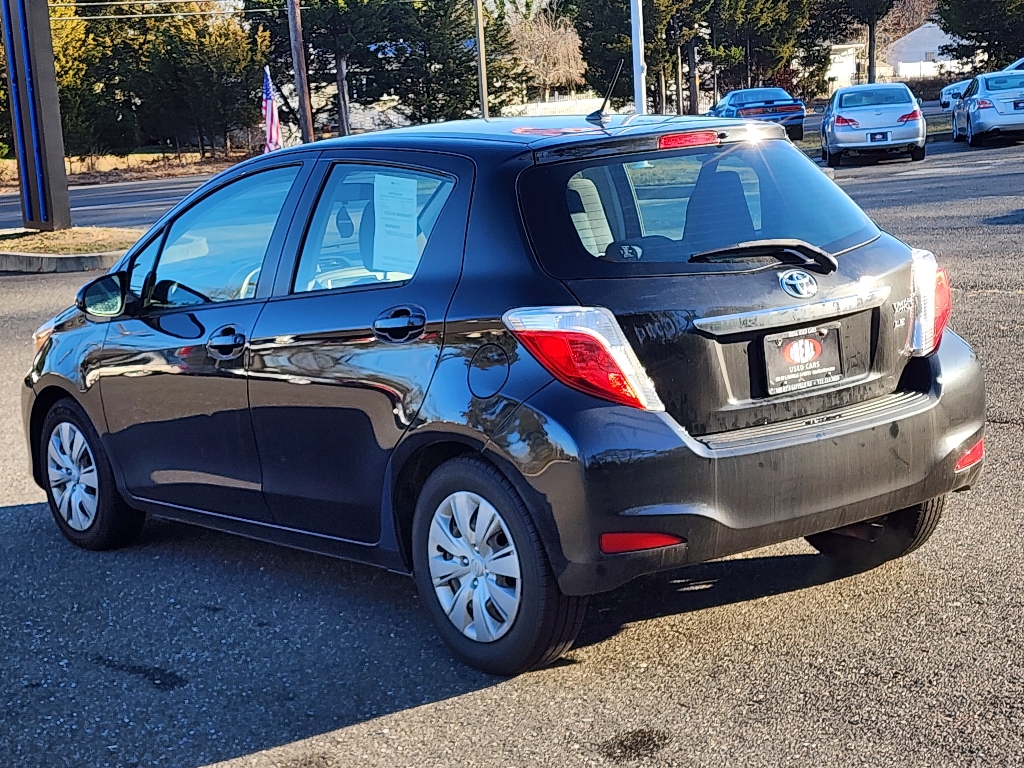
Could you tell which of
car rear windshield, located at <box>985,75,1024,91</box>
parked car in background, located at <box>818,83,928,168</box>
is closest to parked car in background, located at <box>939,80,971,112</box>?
car rear windshield, located at <box>985,75,1024,91</box>

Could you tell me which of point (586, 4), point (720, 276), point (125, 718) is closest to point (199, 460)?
point (125, 718)

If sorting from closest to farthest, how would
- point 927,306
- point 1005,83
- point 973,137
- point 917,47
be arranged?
point 927,306, point 1005,83, point 973,137, point 917,47

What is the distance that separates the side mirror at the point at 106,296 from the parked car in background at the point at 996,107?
2586 cm

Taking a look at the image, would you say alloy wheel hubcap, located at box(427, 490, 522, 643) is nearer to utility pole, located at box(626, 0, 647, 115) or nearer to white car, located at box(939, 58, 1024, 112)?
utility pole, located at box(626, 0, 647, 115)

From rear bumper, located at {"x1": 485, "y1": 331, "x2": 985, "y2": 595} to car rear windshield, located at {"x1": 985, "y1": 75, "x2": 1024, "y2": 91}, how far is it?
26728 mm

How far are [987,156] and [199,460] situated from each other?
2330cm

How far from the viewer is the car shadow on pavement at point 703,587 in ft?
15.5

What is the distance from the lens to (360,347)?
4562 millimetres

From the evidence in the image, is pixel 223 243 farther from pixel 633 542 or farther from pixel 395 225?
pixel 633 542

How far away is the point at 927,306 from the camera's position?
4.55m

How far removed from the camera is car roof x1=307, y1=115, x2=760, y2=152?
175 inches

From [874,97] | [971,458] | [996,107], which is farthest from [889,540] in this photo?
[996,107]

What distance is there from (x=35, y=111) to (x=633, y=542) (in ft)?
60.9

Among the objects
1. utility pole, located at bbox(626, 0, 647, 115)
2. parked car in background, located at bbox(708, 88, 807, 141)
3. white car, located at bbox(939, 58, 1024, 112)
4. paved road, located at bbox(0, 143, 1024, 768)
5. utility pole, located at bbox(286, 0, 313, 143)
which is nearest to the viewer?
paved road, located at bbox(0, 143, 1024, 768)
